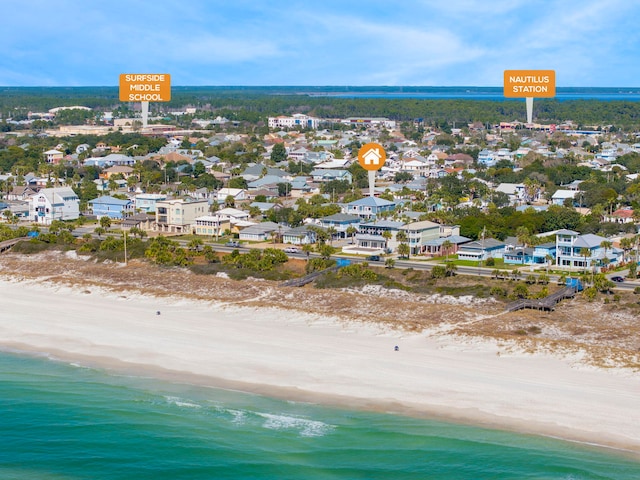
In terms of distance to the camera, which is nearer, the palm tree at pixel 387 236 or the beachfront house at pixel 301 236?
the palm tree at pixel 387 236

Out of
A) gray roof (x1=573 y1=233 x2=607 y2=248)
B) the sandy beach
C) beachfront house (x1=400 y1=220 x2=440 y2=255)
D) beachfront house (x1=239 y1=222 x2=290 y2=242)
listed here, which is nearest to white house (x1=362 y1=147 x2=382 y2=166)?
beachfront house (x1=239 y1=222 x2=290 y2=242)

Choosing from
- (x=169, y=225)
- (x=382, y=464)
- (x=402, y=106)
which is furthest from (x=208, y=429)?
(x=402, y=106)

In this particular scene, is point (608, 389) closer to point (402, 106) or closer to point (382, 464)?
point (382, 464)

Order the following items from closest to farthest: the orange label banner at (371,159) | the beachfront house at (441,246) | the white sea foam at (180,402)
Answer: the white sea foam at (180,402), the beachfront house at (441,246), the orange label banner at (371,159)

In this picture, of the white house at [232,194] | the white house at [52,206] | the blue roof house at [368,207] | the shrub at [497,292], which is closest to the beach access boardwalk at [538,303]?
the shrub at [497,292]

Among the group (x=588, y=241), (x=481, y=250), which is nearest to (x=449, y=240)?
(x=481, y=250)

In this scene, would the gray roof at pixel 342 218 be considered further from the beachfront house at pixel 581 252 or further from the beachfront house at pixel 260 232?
the beachfront house at pixel 581 252
